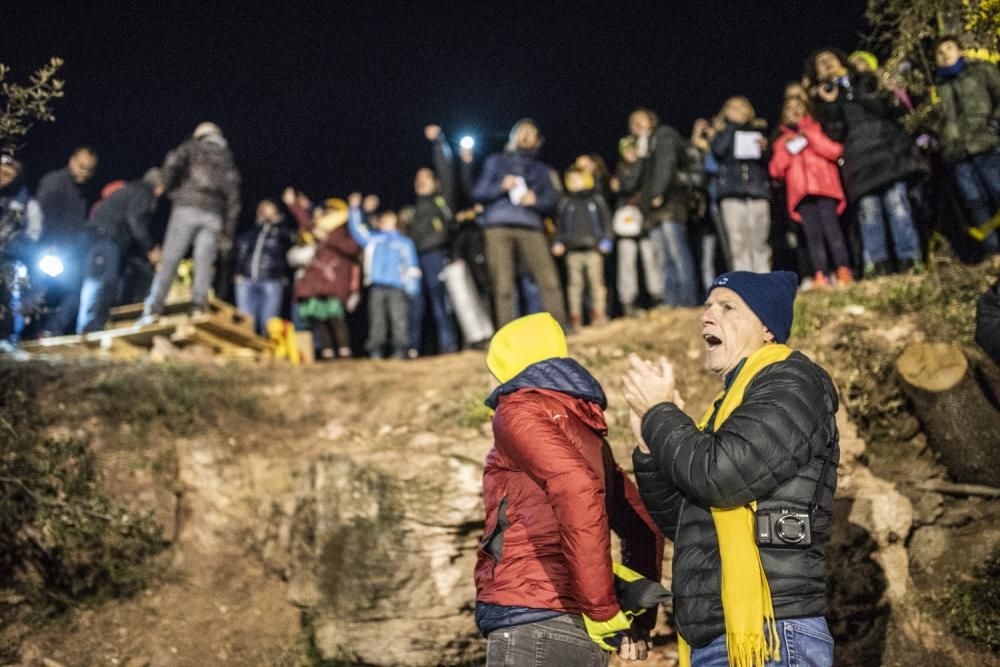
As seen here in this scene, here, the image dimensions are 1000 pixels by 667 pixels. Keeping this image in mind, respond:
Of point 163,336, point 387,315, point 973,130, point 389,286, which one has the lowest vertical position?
point 163,336

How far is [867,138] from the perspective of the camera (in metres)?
8.19

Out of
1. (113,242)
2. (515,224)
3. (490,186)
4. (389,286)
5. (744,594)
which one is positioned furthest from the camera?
(113,242)

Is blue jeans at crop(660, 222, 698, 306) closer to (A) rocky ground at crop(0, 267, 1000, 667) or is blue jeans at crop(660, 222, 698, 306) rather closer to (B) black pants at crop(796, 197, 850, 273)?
(A) rocky ground at crop(0, 267, 1000, 667)

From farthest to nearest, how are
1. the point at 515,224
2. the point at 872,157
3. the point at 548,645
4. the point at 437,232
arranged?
the point at 437,232, the point at 515,224, the point at 872,157, the point at 548,645

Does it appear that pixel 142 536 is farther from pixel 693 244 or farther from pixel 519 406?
pixel 693 244

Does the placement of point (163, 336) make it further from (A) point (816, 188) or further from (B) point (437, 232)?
(A) point (816, 188)

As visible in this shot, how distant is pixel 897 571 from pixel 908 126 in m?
4.41

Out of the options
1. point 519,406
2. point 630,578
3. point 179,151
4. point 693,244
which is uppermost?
point 179,151

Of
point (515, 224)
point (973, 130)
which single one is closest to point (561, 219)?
point (515, 224)

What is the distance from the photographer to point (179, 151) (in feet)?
33.7

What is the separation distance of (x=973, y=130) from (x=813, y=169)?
1482 mm

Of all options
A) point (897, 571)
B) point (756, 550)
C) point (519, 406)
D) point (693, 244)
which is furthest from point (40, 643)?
point (693, 244)

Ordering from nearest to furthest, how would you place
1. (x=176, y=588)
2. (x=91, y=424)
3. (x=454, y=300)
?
(x=176, y=588)
(x=91, y=424)
(x=454, y=300)

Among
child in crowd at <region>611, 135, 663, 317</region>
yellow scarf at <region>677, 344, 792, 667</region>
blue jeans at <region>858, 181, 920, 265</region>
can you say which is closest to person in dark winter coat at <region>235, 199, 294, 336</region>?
child in crowd at <region>611, 135, 663, 317</region>
